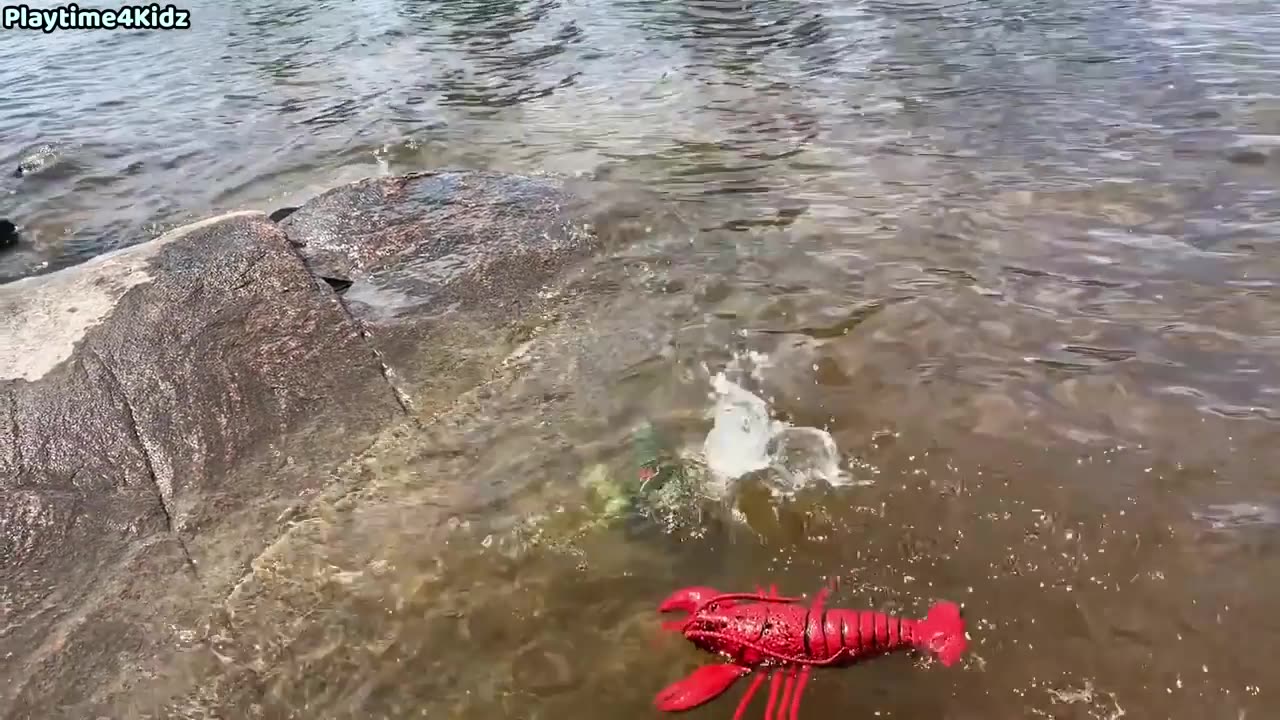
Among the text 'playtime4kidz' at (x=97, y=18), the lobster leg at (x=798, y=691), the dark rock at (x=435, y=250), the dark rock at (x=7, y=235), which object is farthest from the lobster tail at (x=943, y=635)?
the text 'playtime4kidz' at (x=97, y=18)

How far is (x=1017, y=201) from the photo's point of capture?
736cm

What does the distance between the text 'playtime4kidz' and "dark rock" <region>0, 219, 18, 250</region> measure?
10.5 m

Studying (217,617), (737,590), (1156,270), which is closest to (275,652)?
(217,617)

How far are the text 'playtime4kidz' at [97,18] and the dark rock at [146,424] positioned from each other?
14348 mm

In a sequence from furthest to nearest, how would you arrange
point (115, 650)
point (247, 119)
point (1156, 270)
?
point (247, 119), point (1156, 270), point (115, 650)

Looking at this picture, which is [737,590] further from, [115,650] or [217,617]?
[115,650]

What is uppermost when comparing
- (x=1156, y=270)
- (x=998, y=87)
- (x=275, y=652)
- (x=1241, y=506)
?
(x=998, y=87)

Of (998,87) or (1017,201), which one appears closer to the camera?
(1017,201)

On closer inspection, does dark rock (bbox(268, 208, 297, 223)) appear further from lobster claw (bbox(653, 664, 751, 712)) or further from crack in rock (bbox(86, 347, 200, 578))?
lobster claw (bbox(653, 664, 751, 712))

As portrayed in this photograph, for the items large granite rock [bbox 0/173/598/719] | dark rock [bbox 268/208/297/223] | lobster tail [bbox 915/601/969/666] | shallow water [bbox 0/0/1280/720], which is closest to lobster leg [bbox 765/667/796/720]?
shallow water [bbox 0/0/1280/720]

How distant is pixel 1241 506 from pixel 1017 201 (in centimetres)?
384

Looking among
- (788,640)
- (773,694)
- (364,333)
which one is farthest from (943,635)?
(364,333)

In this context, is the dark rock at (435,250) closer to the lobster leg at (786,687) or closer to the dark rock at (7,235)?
the lobster leg at (786,687)

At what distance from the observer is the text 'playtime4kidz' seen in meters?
17.5
